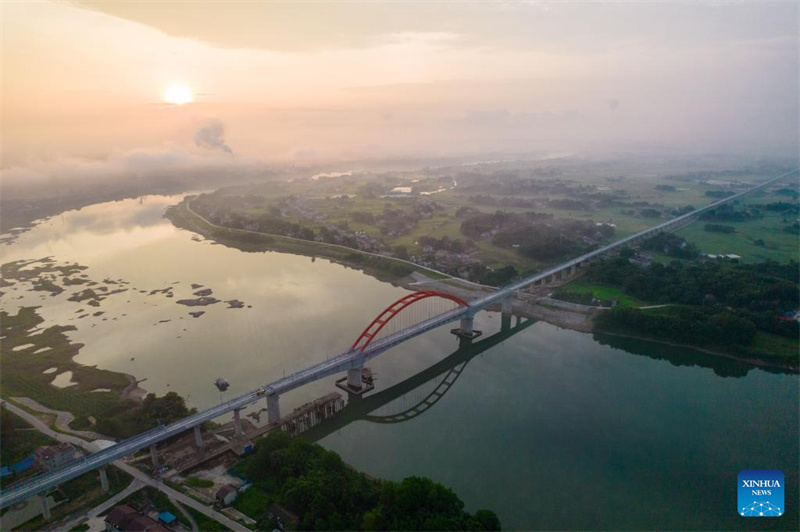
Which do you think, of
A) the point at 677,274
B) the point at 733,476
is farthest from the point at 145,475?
the point at 677,274

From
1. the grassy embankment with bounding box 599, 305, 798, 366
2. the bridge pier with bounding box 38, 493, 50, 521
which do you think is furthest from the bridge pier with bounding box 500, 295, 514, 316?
the bridge pier with bounding box 38, 493, 50, 521

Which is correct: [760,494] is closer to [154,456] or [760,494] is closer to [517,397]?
[517,397]

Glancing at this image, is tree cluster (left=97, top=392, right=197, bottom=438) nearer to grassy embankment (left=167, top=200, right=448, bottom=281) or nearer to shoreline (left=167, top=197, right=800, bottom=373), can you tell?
shoreline (left=167, top=197, right=800, bottom=373)

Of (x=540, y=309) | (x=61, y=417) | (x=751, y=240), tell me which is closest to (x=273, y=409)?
(x=61, y=417)

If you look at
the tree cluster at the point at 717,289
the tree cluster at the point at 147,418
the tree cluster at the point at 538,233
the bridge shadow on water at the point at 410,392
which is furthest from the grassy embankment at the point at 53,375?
the tree cluster at the point at 538,233

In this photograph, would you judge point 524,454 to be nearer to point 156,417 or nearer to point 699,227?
point 156,417
